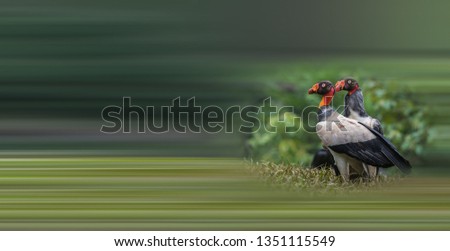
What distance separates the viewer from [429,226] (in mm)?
3166

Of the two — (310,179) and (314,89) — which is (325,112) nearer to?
(314,89)

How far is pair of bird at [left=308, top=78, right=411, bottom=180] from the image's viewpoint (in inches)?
116

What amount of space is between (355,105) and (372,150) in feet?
0.74

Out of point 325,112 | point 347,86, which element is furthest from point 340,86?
point 325,112

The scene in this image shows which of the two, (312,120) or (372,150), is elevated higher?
(312,120)

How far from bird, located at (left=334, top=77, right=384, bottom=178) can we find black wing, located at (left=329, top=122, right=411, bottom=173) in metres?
0.04

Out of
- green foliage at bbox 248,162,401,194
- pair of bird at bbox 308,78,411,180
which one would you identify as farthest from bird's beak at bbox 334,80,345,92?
green foliage at bbox 248,162,401,194

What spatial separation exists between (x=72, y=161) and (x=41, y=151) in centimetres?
17

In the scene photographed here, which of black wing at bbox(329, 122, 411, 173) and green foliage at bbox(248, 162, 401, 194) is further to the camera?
green foliage at bbox(248, 162, 401, 194)

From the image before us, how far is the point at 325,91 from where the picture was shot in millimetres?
2979

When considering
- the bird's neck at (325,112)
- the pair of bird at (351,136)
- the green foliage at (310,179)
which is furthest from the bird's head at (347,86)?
the green foliage at (310,179)

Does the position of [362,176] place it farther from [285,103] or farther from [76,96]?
[76,96]

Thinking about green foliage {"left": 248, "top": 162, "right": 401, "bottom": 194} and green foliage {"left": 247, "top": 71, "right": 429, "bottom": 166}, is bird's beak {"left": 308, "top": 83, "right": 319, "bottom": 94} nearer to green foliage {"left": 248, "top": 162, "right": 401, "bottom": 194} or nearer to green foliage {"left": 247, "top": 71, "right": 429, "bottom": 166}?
green foliage {"left": 247, "top": 71, "right": 429, "bottom": 166}

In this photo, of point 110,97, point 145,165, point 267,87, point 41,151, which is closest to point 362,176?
point 267,87
